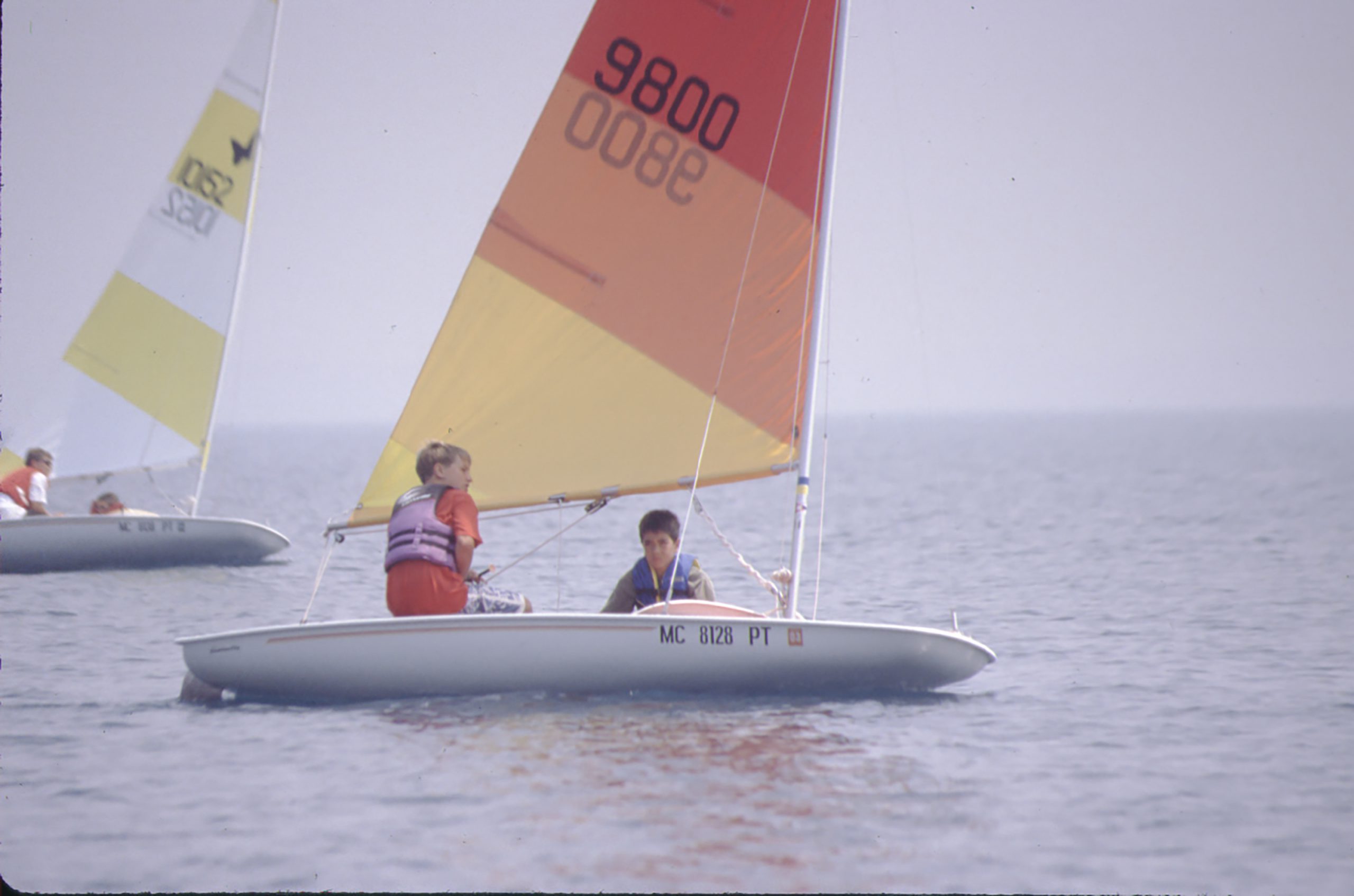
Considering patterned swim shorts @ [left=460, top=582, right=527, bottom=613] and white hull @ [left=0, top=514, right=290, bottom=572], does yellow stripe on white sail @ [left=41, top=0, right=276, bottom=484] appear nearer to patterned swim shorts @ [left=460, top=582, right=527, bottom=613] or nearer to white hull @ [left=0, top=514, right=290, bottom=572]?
white hull @ [left=0, top=514, right=290, bottom=572]

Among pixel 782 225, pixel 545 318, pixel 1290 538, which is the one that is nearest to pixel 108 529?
pixel 545 318

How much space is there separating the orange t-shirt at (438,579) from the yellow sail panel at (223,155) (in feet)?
32.7

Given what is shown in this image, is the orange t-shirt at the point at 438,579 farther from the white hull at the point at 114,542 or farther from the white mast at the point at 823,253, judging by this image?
the white hull at the point at 114,542

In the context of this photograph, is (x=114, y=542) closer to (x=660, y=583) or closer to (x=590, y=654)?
(x=660, y=583)

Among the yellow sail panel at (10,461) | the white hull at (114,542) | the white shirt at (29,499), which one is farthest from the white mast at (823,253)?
the yellow sail panel at (10,461)

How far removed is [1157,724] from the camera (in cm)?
770

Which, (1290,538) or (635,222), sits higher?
(635,222)

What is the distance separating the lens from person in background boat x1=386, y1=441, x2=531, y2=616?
24.2 feet

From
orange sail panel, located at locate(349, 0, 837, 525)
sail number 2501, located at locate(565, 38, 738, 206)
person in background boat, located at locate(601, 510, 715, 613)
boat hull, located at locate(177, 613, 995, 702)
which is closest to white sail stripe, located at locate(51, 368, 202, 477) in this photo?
orange sail panel, located at locate(349, 0, 837, 525)

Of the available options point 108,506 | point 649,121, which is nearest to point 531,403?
point 649,121

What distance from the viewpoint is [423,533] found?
7367mm

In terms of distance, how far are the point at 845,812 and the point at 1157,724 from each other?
2.80m

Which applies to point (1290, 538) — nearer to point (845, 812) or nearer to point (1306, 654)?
point (1306, 654)

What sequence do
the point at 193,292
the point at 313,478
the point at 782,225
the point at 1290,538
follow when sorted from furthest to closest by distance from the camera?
1. the point at 313,478
2. the point at 1290,538
3. the point at 193,292
4. the point at 782,225
